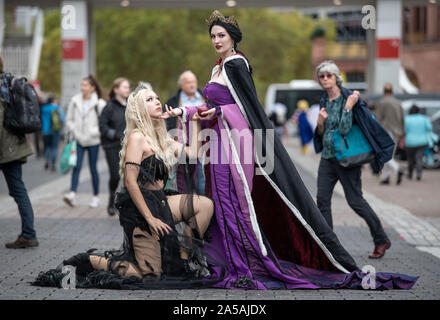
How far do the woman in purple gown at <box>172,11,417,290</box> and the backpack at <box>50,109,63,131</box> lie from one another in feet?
45.7

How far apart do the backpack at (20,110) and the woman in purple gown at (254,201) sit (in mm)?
2134

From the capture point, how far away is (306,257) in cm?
604

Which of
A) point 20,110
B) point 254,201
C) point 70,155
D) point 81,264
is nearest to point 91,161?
point 70,155

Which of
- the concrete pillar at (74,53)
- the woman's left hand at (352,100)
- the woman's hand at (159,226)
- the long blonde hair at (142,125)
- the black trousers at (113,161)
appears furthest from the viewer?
the concrete pillar at (74,53)

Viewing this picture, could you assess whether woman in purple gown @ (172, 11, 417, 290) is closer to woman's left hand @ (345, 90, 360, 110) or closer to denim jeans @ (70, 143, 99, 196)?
woman's left hand @ (345, 90, 360, 110)

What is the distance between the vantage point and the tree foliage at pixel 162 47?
49.7 m

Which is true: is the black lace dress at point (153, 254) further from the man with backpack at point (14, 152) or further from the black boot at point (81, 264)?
the man with backpack at point (14, 152)

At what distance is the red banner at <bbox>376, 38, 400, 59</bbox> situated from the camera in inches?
917

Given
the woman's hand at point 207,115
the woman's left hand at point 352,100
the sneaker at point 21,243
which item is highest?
the woman's left hand at point 352,100

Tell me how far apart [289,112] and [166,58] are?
9.49m

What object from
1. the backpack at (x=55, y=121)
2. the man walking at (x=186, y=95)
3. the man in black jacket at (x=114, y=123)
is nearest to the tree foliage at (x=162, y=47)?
the backpack at (x=55, y=121)

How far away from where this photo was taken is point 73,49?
23.8m

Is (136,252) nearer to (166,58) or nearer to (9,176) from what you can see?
(9,176)

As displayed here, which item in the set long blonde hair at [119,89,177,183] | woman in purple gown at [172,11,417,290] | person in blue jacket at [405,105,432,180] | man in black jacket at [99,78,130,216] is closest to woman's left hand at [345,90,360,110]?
woman in purple gown at [172,11,417,290]
